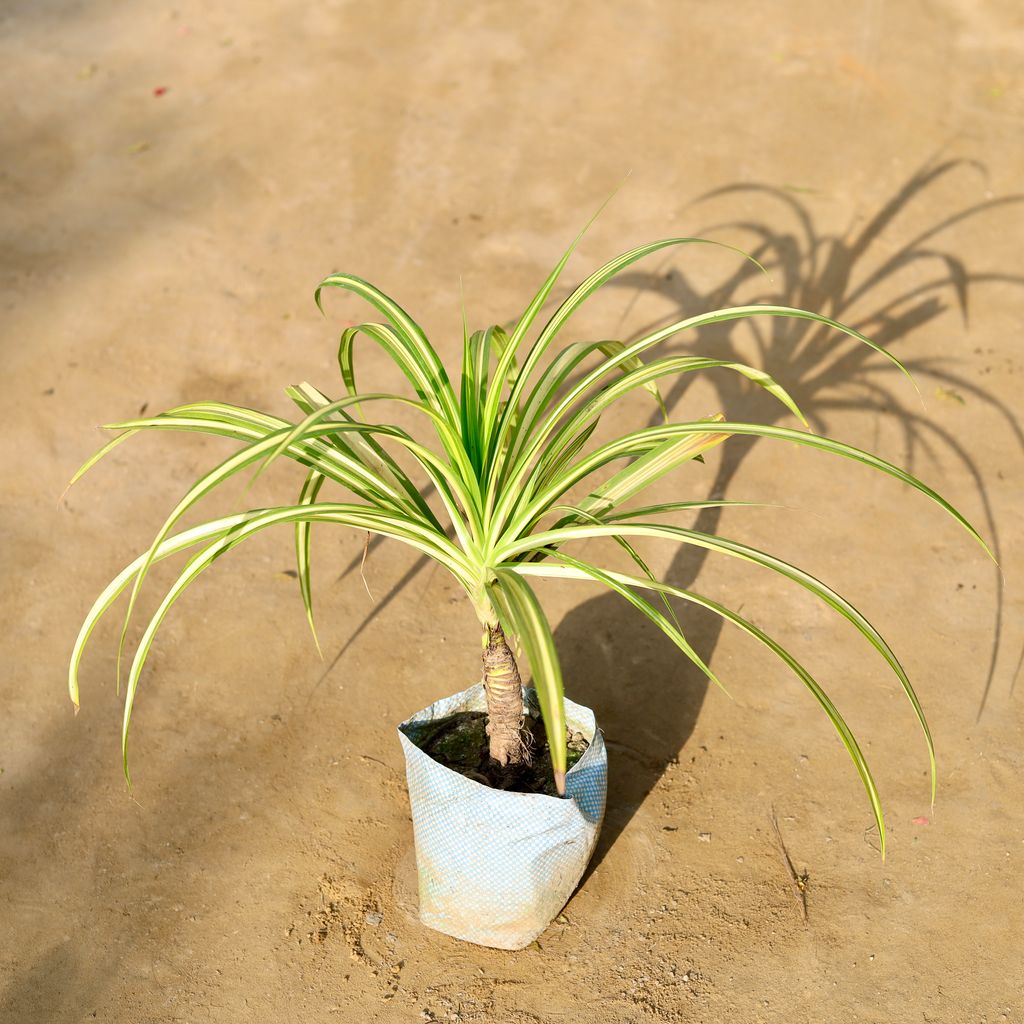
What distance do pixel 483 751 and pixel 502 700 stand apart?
0.24 m

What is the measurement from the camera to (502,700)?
242 cm

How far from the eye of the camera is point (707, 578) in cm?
338

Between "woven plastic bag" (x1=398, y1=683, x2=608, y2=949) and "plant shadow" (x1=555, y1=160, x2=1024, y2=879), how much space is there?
12.7 inches

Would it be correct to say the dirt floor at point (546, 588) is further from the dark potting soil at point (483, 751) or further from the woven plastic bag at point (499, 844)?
the dark potting soil at point (483, 751)

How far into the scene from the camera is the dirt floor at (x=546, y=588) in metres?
2.61

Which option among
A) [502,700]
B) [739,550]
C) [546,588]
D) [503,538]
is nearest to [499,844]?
[502,700]

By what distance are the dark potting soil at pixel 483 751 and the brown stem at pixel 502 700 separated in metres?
0.03

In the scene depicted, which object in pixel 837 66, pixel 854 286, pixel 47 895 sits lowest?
pixel 47 895

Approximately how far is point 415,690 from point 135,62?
3832 millimetres

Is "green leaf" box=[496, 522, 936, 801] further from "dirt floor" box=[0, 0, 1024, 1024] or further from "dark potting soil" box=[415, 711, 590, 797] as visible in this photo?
"dirt floor" box=[0, 0, 1024, 1024]

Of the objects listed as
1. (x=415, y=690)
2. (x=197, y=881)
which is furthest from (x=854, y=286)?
(x=197, y=881)

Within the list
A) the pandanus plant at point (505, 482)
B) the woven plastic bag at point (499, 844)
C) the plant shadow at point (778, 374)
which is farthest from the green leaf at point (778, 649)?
the plant shadow at point (778, 374)

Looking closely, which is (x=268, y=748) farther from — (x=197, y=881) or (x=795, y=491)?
(x=795, y=491)

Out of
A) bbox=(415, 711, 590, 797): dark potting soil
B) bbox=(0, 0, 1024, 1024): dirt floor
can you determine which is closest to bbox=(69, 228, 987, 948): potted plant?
bbox=(415, 711, 590, 797): dark potting soil
